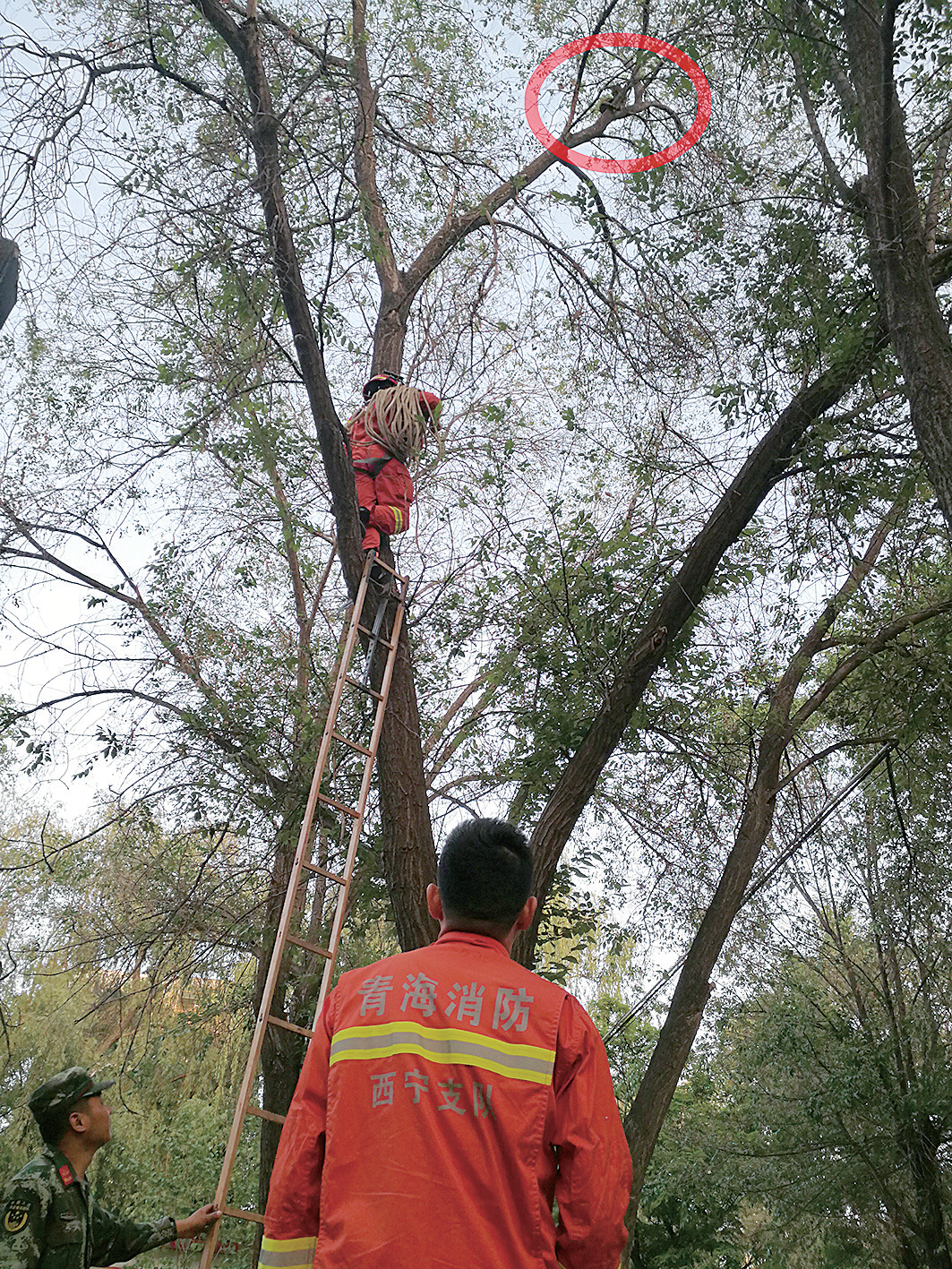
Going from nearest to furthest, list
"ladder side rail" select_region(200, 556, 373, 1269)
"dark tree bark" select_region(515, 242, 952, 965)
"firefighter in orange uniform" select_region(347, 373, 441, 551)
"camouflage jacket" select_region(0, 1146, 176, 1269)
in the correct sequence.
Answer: "camouflage jacket" select_region(0, 1146, 176, 1269)
"ladder side rail" select_region(200, 556, 373, 1269)
"dark tree bark" select_region(515, 242, 952, 965)
"firefighter in orange uniform" select_region(347, 373, 441, 551)

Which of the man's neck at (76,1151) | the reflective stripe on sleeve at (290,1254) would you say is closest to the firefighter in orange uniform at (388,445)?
the man's neck at (76,1151)

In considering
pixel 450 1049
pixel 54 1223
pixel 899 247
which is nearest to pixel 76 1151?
pixel 54 1223

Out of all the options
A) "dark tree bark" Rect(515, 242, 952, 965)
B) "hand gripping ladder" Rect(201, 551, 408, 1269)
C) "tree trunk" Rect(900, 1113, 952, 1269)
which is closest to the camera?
"hand gripping ladder" Rect(201, 551, 408, 1269)

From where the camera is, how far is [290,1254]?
1.99 m

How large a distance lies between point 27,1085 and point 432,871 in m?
10.9

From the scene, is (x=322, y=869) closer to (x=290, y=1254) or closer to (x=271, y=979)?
(x=271, y=979)

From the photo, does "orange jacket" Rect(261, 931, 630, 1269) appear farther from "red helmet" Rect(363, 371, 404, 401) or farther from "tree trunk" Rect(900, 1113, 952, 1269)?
"tree trunk" Rect(900, 1113, 952, 1269)

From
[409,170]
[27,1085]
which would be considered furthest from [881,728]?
[27,1085]

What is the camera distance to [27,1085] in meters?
13.3

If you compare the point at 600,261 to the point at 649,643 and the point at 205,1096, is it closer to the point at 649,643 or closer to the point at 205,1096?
the point at 649,643

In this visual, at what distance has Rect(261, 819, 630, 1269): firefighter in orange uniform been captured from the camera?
6.14 feet

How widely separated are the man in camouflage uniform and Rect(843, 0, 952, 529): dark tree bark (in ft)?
12.7

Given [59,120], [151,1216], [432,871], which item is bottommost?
[151,1216]

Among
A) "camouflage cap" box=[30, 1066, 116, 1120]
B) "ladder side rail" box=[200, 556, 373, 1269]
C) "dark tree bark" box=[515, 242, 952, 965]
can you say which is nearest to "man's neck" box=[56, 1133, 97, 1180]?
"camouflage cap" box=[30, 1066, 116, 1120]
